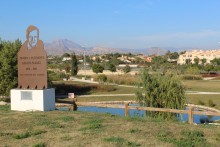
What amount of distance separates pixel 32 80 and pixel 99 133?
25.7 ft

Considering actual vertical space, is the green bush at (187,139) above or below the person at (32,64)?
below

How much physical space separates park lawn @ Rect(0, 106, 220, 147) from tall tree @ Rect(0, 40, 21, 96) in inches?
651

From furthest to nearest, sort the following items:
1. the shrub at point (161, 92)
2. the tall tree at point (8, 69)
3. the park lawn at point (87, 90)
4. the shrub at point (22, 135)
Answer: the park lawn at point (87, 90) < the tall tree at point (8, 69) < the shrub at point (161, 92) < the shrub at point (22, 135)

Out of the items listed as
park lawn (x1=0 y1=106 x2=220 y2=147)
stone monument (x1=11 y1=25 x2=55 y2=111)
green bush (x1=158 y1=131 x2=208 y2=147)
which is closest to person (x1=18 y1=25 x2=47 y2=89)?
stone monument (x1=11 y1=25 x2=55 y2=111)

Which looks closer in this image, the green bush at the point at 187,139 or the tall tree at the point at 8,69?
the green bush at the point at 187,139

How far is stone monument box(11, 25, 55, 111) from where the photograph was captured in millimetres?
16422

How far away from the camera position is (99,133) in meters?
9.96

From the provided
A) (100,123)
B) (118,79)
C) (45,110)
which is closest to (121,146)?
(100,123)

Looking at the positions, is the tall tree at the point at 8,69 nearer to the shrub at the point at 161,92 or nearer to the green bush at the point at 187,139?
the shrub at the point at 161,92

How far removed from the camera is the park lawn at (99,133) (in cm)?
891

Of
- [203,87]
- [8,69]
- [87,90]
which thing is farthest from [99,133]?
[203,87]

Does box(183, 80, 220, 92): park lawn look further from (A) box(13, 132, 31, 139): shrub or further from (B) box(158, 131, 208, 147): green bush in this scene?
(A) box(13, 132, 31, 139): shrub

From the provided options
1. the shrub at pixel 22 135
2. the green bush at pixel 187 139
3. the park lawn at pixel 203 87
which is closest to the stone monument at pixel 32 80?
the shrub at pixel 22 135

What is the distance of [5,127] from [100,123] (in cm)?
304
